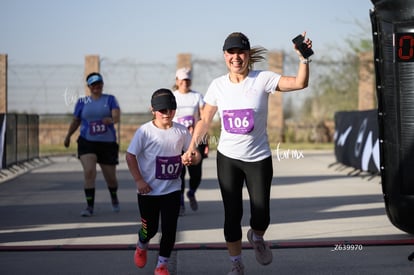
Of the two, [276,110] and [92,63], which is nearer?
[92,63]

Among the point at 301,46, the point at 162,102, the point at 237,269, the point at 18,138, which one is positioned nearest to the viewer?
the point at 301,46

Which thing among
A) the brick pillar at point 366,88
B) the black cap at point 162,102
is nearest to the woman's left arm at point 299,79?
the black cap at point 162,102

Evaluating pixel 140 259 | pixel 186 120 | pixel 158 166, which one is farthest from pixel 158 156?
pixel 186 120

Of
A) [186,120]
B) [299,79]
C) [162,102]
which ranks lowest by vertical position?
[186,120]

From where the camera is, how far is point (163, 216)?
22.0 feet

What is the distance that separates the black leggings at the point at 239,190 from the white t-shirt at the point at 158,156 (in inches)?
16.3

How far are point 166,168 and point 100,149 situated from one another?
422cm

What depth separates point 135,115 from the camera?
29.9m

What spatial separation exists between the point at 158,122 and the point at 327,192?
7.63 meters

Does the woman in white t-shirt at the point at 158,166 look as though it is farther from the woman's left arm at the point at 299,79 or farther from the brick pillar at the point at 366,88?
the brick pillar at the point at 366,88

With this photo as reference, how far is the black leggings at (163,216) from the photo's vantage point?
659 centimetres

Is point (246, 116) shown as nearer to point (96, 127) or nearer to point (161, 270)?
point (161, 270)

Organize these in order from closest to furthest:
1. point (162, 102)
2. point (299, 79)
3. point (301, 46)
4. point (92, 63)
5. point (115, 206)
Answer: point (301, 46)
point (299, 79)
point (162, 102)
point (115, 206)
point (92, 63)

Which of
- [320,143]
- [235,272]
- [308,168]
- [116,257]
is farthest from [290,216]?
[320,143]
